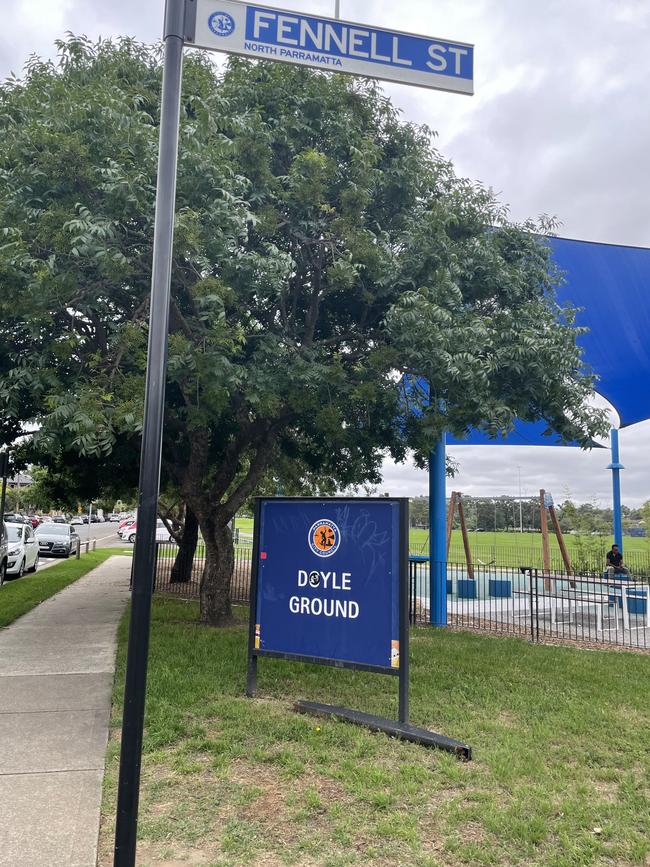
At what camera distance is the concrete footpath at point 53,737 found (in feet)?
12.0

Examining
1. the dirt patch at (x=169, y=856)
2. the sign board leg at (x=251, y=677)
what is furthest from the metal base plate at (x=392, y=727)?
the dirt patch at (x=169, y=856)

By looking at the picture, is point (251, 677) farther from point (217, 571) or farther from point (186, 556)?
point (186, 556)

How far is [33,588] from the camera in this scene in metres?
15.8

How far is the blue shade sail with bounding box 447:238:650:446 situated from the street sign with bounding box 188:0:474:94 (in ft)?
35.2

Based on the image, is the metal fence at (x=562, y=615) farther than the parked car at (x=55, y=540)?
No

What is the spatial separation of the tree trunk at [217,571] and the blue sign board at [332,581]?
469cm

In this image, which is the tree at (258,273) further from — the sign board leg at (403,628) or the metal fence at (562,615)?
the metal fence at (562,615)

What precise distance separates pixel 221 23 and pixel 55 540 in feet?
94.2

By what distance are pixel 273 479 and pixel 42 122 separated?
12.8m

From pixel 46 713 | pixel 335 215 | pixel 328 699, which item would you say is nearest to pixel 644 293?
pixel 335 215

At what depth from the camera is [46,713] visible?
6086mm

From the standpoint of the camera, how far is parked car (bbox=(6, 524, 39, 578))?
18.0m

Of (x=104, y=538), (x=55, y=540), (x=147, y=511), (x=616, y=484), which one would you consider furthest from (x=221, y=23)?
(x=104, y=538)

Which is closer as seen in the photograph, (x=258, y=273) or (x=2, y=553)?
(x=258, y=273)
